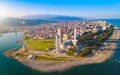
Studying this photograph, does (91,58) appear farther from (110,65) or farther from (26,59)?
(26,59)

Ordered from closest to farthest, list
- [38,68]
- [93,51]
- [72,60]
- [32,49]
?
1. [38,68]
2. [72,60]
3. [93,51]
4. [32,49]

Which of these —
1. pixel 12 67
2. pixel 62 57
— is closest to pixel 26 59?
pixel 12 67

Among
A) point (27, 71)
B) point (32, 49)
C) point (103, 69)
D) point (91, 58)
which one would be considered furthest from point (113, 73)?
point (32, 49)

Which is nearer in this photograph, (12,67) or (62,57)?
(12,67)

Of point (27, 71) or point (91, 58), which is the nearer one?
point (27, 71)

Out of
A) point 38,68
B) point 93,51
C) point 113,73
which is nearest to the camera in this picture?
point 113,73

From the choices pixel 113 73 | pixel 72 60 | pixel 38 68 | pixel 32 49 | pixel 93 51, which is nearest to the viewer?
pixel 113 73

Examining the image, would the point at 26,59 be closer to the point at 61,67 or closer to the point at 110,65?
the point at 61,67

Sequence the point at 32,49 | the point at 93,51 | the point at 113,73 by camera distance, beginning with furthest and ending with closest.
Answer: the point at 32,49
the point at 93,51
the point at 113,73
